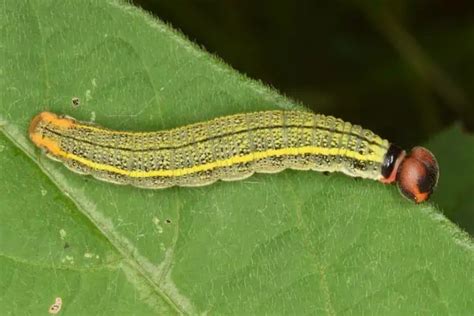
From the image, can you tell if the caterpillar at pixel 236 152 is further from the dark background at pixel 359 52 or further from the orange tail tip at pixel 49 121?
the dark background at pixel 359 52

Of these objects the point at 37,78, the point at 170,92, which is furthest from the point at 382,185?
the point at 37,78

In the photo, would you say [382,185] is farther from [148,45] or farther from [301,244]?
[148,45]

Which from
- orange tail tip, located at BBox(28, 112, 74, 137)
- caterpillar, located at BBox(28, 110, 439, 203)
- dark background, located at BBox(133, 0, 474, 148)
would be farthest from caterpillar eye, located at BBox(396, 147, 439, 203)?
orange tail tip, located at BBox(28, 112, 74, 137)

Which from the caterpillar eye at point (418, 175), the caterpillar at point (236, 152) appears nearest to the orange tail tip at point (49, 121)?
the caterpillar at point (236, 152)

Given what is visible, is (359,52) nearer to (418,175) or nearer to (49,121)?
(418,175)

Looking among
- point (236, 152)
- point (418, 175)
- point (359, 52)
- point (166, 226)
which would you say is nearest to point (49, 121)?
point (166, 226)
